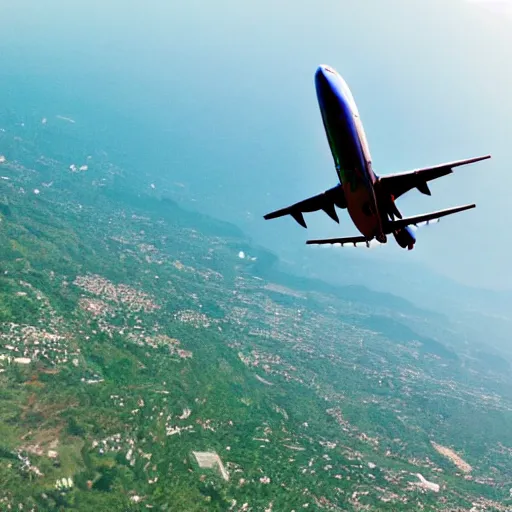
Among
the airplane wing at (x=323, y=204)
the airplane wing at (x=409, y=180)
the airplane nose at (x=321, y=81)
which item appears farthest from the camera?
the airplane wing at (x=323, y=204)

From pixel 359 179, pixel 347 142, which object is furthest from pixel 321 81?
pixel 359 179

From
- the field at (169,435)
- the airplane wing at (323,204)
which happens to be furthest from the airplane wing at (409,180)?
the field at (169,435)

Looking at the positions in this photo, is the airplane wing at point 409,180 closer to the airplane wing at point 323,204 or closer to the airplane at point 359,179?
the airplane at point 359,179

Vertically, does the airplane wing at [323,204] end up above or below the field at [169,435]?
above

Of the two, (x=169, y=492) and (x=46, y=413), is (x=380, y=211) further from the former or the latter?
(x=46, y=413)

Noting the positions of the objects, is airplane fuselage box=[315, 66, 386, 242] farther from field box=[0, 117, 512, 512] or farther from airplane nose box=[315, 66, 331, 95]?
field box=[0, 117, 512, 512]

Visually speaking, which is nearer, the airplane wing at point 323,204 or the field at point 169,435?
the airplane wing at point 323,204

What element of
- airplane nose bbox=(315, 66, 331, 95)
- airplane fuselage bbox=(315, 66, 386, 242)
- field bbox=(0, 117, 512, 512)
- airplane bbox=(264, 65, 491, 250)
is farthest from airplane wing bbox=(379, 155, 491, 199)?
field bbox=(0, 117, 512, 512)

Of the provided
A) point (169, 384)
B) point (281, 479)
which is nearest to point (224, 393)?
point (169, 384)
